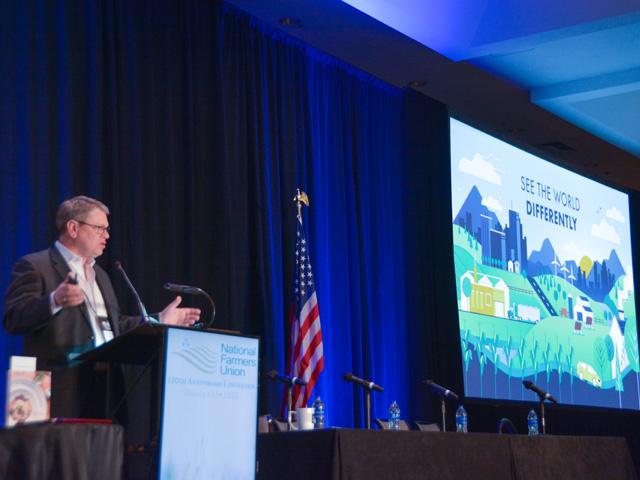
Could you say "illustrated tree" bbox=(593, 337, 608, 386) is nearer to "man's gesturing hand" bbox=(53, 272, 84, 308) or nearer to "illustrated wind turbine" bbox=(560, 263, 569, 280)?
"illustrated wind turbine" bbox=(560, 263, 569, 280)

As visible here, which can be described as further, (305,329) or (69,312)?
(305,329)

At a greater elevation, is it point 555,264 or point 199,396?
point 555,264


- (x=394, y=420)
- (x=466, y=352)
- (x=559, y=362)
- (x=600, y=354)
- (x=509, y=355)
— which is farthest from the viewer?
(x=600, y=354)

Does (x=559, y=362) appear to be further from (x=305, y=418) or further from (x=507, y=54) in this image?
(x=305, y=418)

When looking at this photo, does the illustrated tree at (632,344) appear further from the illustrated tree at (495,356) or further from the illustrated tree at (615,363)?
the illustrated tree at (495,356)

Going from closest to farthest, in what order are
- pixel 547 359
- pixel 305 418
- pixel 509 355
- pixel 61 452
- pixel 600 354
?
pixel 61 452
pixel 305 418
pixel 509 355
pixel 547 359
pixel 600 354

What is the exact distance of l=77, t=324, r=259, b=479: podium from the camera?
9.52 feet

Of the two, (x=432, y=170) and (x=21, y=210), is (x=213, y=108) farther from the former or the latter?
(x=432, y=170)

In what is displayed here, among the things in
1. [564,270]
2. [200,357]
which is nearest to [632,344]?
[564,270]

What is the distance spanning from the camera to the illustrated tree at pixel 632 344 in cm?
839

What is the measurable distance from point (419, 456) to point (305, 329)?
221 centimetres

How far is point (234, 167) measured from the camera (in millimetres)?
5770

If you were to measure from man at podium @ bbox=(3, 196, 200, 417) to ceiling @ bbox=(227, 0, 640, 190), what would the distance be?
273 cm

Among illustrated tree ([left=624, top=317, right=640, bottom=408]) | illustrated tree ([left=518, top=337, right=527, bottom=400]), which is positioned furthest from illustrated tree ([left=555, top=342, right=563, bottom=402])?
illustrated tree ([left=624, top=317, right=640, bottom=408])
